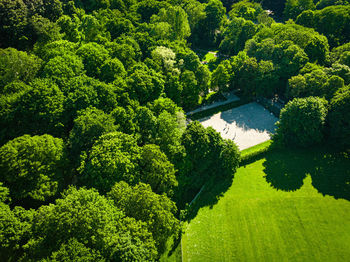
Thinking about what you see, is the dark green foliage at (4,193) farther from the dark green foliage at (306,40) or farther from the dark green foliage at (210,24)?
the dark green foliage at (210,24)

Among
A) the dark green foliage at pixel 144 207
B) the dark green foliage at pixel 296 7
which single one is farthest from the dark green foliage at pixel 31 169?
the dark green foliage at pixel 296 7

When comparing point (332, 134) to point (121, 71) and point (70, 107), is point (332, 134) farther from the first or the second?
point (70, 107)

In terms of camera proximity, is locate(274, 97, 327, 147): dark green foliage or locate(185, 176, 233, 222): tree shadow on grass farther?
locate(274, 97, 327, 147): dark green foliage

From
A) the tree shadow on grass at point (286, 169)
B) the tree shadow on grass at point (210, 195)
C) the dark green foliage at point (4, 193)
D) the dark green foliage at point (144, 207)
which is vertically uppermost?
the dark green foliage at point (4, 193)

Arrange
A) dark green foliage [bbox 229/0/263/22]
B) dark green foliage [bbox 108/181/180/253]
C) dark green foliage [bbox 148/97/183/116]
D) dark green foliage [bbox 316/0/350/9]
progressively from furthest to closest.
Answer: dark green foliage [bbox 229/0/263/22]
dark green foliage [bbox 316/0/350/9]
dark green foliage [bbox 148/97/183/116]
dark green foliage [bbox 108/181/180/253]

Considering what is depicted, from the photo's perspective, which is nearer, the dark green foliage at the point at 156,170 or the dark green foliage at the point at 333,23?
the dark green foliage at the point at 156,170

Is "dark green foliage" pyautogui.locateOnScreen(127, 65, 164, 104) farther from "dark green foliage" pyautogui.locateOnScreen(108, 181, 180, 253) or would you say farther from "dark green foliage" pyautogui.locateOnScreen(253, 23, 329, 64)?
"dark green foliage" pyautogui.locateOnScreen(253, 23, 329, 64)

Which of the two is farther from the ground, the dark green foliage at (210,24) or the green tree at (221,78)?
the dark green foliage at (210,24)

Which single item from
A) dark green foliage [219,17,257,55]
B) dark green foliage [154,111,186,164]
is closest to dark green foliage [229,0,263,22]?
dark green foliage [219,17,257,55]

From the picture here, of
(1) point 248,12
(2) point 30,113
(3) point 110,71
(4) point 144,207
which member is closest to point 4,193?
(2) point 30,113
